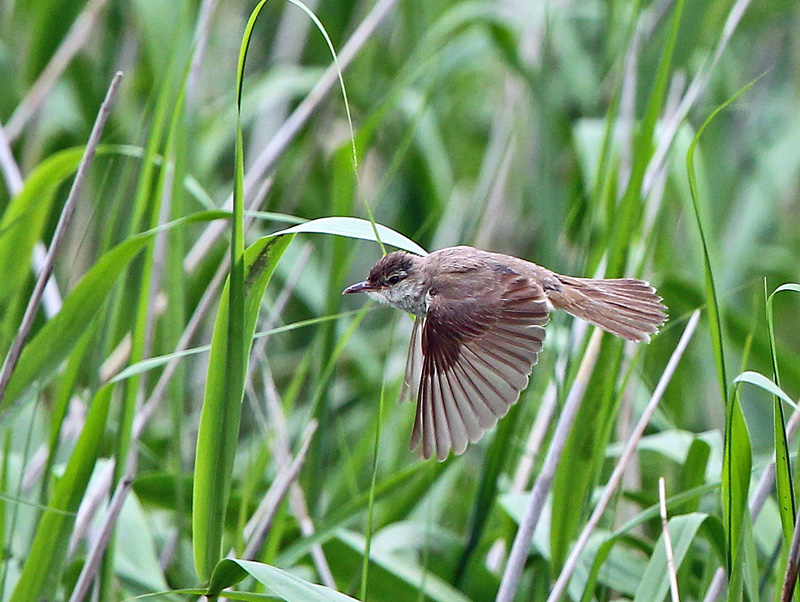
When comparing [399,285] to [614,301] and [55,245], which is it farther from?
[55,245]

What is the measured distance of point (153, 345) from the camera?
200cm

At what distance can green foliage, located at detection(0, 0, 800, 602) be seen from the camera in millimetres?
1236

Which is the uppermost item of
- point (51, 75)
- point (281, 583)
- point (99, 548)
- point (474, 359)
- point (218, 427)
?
point (51, 75)

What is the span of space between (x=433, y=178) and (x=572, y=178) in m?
0.37

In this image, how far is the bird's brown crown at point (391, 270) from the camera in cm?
157

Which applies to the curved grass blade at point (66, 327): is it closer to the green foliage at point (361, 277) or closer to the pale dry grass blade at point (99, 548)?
the green foliage at point (361, 277)

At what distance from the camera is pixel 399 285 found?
158 cm

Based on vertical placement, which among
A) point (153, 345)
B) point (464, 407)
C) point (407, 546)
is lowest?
point (407, 546)

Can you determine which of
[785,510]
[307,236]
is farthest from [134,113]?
[785,510]

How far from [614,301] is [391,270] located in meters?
0.36

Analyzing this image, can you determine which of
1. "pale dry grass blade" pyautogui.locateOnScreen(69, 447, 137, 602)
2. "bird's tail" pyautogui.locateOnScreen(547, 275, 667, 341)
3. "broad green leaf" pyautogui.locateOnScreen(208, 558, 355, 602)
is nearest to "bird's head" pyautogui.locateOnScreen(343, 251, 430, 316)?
"bird's tail" pyautogui.locateOnScreen(547, 275, 667, 341)

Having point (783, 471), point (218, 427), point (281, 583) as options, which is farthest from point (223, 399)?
point (783, 471)

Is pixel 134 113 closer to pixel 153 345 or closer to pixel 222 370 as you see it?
pixel 153 345

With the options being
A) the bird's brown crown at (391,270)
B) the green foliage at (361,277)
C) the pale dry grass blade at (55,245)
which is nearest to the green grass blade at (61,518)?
the green foliage at (361,277)
